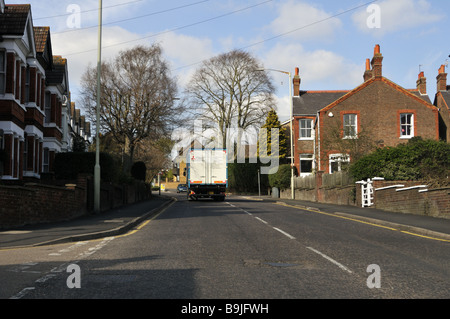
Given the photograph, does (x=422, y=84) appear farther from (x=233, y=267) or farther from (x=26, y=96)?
(x=233, y=267)

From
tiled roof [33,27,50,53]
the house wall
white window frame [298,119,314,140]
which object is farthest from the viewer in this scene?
white window frame [298,119,314,140]

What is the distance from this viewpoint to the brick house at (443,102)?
4569 centimetres

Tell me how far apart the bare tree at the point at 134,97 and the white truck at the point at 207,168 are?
33.5 ft

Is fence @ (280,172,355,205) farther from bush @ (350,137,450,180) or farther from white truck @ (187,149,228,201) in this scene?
white truck @ (187,149,228,201)

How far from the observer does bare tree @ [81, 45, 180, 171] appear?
4334 cm

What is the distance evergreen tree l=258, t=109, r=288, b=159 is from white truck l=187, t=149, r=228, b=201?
83.3ft

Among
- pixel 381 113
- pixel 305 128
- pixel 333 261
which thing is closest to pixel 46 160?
pixel 333 261

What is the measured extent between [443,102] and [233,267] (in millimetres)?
44705

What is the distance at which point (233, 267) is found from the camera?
809 centimetres

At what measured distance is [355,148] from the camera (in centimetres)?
3238

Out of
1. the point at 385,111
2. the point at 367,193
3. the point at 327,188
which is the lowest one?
the point at 367,193

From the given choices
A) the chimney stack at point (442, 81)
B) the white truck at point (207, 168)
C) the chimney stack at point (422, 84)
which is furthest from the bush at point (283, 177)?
the chimney stack at point (442, 81)

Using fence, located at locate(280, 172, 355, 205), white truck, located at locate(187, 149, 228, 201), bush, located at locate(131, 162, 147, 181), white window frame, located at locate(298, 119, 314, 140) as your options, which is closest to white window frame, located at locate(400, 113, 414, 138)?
white window frame, located at locate(298, 119, 314, 140)
